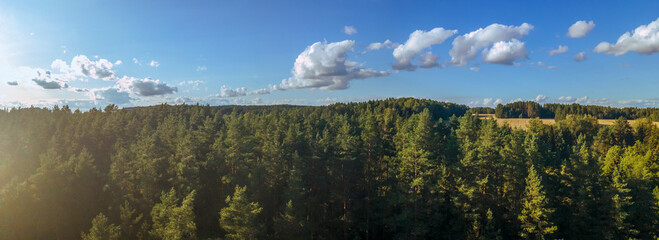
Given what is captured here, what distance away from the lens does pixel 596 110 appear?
150m

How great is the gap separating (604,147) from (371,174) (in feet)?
208

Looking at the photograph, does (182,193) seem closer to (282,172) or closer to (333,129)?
(282,172)

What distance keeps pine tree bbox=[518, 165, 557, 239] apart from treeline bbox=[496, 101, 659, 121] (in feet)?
424

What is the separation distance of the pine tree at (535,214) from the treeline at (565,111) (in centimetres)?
12913

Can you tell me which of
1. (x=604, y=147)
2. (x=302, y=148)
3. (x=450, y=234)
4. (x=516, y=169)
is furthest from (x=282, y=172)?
(x=604, y=147)

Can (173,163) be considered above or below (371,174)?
above

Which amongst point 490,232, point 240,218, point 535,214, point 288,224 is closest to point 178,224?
point 240,218

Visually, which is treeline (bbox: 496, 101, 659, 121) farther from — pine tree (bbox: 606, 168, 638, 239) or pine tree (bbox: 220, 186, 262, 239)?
pine tree (bbox: 220, 186, 262, 239)

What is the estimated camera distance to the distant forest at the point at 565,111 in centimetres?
14325

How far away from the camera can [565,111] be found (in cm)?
14588

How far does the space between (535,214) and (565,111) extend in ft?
489

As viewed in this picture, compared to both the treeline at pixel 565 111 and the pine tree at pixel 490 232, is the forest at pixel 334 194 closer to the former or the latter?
the pine tree at pixel 490 232

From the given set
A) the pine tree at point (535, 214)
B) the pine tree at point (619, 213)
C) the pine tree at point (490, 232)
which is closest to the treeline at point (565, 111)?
the pine tree at point (619, 213)

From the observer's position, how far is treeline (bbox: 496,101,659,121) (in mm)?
143400
